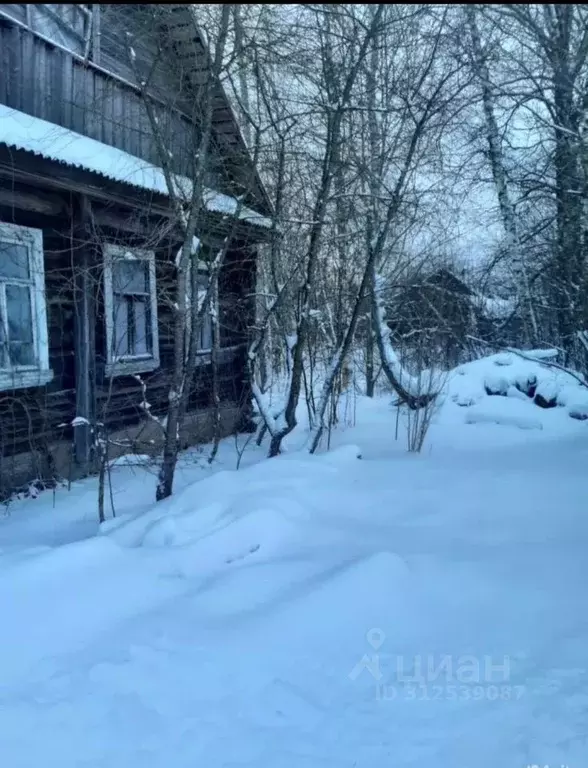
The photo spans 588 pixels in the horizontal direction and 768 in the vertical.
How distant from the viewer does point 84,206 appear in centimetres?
597

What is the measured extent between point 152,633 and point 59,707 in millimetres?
535

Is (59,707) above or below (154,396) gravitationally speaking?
below

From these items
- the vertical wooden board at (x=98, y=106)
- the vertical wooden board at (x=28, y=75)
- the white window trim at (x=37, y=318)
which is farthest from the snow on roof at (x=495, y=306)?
the white window trim at (x=37, y=318)

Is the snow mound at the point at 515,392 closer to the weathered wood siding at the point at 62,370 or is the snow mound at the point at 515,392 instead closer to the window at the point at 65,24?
the weathered wood siding at the point at 62,370

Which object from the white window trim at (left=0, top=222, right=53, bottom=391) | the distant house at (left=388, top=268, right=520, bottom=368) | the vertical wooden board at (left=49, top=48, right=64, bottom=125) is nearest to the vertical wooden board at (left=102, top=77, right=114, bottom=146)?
the vertical wooden board at (left=49, top=48, right=64, bottom=125)

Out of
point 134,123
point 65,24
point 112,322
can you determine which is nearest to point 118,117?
point 134,123

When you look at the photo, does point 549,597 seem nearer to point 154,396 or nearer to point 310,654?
point 310,654

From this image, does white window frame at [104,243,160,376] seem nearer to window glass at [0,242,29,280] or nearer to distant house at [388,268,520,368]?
window glass at [0,242,29,280]

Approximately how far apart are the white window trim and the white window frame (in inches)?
22.3

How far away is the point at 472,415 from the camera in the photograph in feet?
28.8

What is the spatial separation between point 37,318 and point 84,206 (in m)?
1.18

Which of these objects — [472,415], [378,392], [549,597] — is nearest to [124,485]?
[549,597]

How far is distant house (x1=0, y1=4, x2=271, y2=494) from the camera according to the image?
5.32m

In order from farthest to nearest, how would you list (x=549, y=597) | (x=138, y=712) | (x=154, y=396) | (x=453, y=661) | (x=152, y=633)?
(x=154, y=396) < (x=549, y=597) < (x=152, y=633) < (x=453, y=661) < (x=138, y=712)
